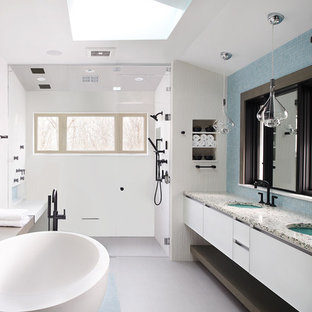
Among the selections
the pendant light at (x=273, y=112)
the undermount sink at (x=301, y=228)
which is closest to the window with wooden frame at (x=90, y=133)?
the pendant light at (x=273, y=112)

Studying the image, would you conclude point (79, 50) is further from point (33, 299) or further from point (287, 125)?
point (33, 299)

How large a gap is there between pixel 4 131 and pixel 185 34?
2420 mm

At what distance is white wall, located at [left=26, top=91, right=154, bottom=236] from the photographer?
391cm

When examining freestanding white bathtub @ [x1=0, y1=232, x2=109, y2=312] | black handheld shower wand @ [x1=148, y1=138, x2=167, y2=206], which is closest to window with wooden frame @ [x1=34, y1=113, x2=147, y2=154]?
black handheld shower wand @ [x1=148, y1=138, x2=167, y2=206]

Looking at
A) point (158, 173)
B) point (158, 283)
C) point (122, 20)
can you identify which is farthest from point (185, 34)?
point (158, 283)

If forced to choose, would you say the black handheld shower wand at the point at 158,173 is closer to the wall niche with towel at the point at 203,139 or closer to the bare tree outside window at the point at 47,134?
the wall niche with towel at the point at 203,139

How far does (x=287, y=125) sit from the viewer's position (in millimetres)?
2930

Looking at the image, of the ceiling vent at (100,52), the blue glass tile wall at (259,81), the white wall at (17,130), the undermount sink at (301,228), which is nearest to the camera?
the undermount sink at (301,228)

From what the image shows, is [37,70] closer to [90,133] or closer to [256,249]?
Answer: [90,133]

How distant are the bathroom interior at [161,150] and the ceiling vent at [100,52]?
0.08ft

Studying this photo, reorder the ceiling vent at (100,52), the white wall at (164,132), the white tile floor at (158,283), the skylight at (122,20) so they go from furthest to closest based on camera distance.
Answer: the white wall at (164,132) < the ceiling vent at (100,52) < the skylight at (122,20) < the white tile floor at (158,283)

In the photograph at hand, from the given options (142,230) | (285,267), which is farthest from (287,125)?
(142,230)

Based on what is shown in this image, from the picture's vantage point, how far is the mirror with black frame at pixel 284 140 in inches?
103

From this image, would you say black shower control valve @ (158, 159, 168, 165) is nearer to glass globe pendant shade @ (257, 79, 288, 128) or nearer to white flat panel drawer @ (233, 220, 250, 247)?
white flat panel drawer @ (233, 220, 250, 247)
